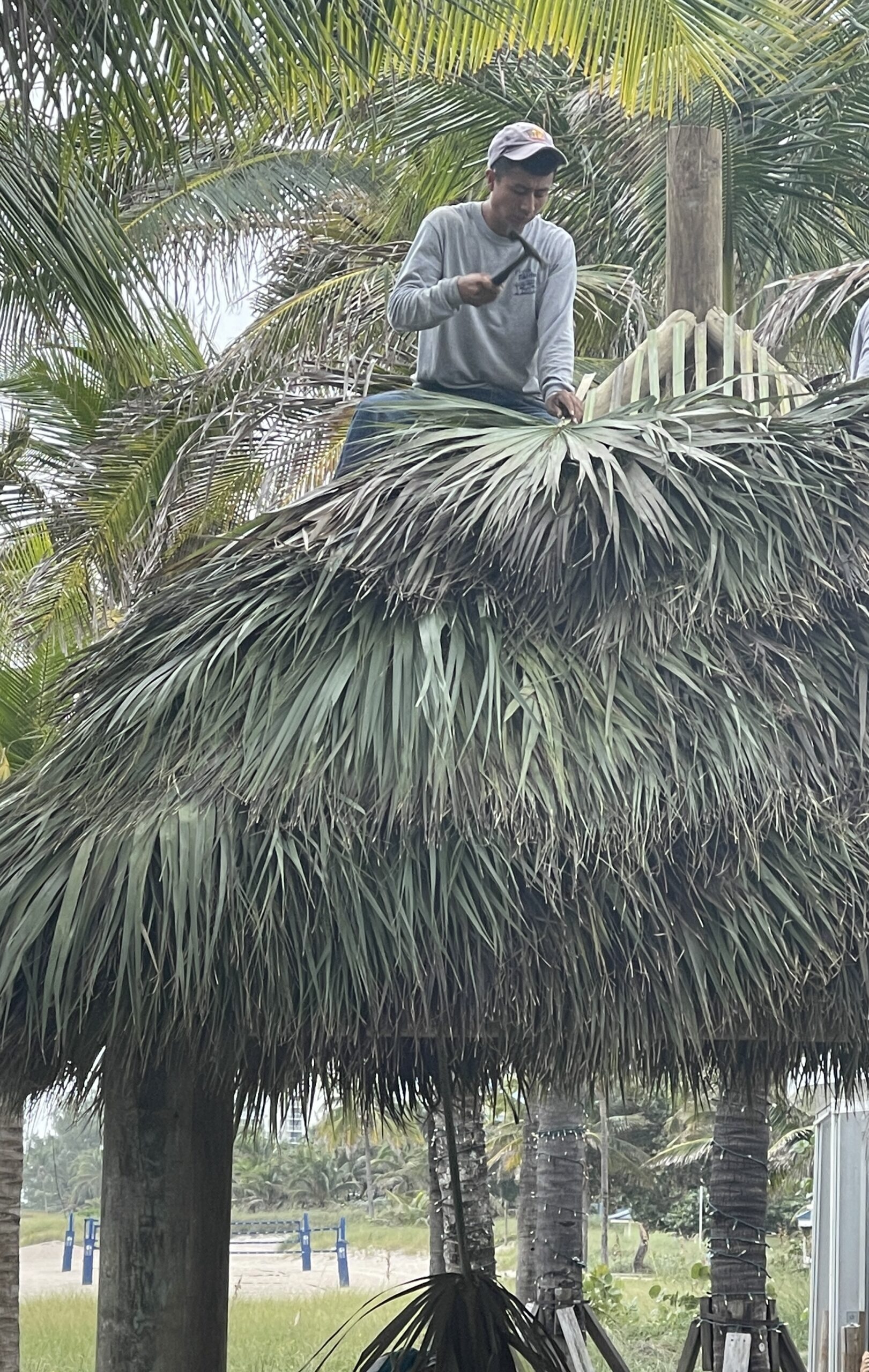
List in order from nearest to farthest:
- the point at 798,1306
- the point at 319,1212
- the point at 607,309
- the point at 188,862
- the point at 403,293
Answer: the point at 188,862 → the point at 403,293 → the point at 607,309 → the point at 798,1306 → the point at 319,1212

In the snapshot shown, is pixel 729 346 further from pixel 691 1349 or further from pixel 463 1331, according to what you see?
pixel 691 1349

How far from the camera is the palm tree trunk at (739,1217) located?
25.3 feet

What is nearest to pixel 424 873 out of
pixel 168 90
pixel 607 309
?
pixel 168 90

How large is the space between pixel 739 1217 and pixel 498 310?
543 centimetres

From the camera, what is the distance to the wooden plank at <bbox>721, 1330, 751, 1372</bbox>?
728 cm

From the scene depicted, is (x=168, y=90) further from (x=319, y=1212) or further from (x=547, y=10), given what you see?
(x=319, y=1212)

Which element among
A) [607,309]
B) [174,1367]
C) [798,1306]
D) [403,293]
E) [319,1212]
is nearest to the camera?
[174,1367]

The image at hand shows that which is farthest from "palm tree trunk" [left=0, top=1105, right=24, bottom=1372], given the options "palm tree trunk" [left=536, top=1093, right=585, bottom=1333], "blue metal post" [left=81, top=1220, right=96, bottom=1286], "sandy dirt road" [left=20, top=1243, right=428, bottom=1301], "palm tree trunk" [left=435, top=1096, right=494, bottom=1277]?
"sandy dirt road" [left=20, top=1243, right=428, bottom=1301]

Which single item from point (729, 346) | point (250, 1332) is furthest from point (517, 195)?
point (250, 1332)

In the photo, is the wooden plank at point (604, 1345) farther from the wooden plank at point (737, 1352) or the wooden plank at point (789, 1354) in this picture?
the wooden plank at point (789, 1354)

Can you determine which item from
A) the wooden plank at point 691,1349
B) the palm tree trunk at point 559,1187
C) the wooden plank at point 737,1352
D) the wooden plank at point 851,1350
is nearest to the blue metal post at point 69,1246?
the palm tree trunk at point 559,1187

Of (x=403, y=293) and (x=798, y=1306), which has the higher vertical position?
(x=403, y=293)

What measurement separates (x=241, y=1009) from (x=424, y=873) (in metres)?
0.58

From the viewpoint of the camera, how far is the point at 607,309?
32.8 feet
